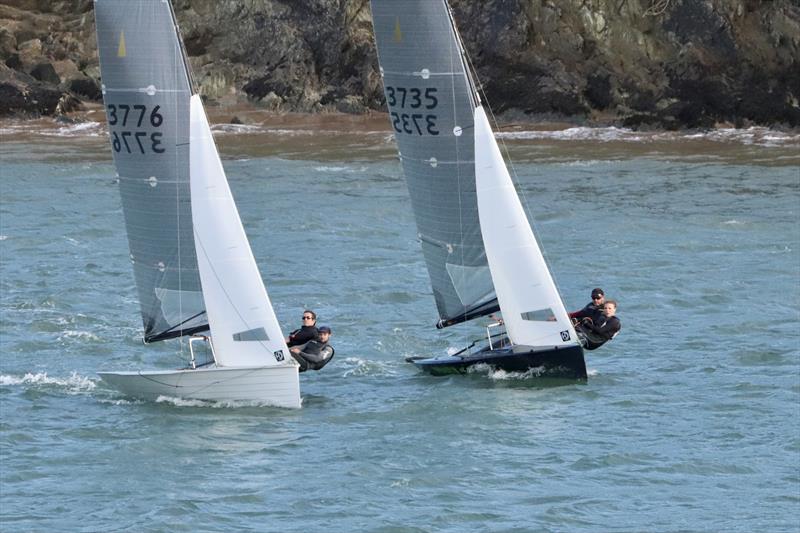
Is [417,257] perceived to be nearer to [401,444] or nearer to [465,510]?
[401,444]

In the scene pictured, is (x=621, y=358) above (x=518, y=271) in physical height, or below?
below

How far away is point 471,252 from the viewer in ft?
107

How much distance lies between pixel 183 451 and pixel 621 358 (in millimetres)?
Result: 10117

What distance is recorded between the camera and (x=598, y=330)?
31.4 metres

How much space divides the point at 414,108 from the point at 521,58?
36111 mm

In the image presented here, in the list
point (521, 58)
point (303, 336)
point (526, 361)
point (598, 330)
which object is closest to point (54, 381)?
point (303, 336)

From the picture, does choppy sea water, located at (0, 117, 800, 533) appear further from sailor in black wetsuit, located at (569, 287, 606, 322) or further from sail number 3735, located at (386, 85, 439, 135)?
sail number 3735, located at (386, 85, 439, 135)

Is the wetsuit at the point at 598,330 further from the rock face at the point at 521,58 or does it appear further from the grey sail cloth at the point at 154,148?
the rock face at the point at 521,58

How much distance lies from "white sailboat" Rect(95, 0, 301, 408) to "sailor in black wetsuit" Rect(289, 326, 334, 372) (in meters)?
0.50

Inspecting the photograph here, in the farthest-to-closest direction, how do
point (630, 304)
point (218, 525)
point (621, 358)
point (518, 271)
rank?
point (630, 304) < point (621, 358) < point (518, 271) < point (218, 525)

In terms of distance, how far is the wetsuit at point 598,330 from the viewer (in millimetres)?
31312

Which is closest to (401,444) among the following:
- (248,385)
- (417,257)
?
(248,385)

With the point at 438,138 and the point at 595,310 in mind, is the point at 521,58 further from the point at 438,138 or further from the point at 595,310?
the point at 595,310

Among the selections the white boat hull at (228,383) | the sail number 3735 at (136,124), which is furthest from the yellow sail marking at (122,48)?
the white boat hull at (228,383)
